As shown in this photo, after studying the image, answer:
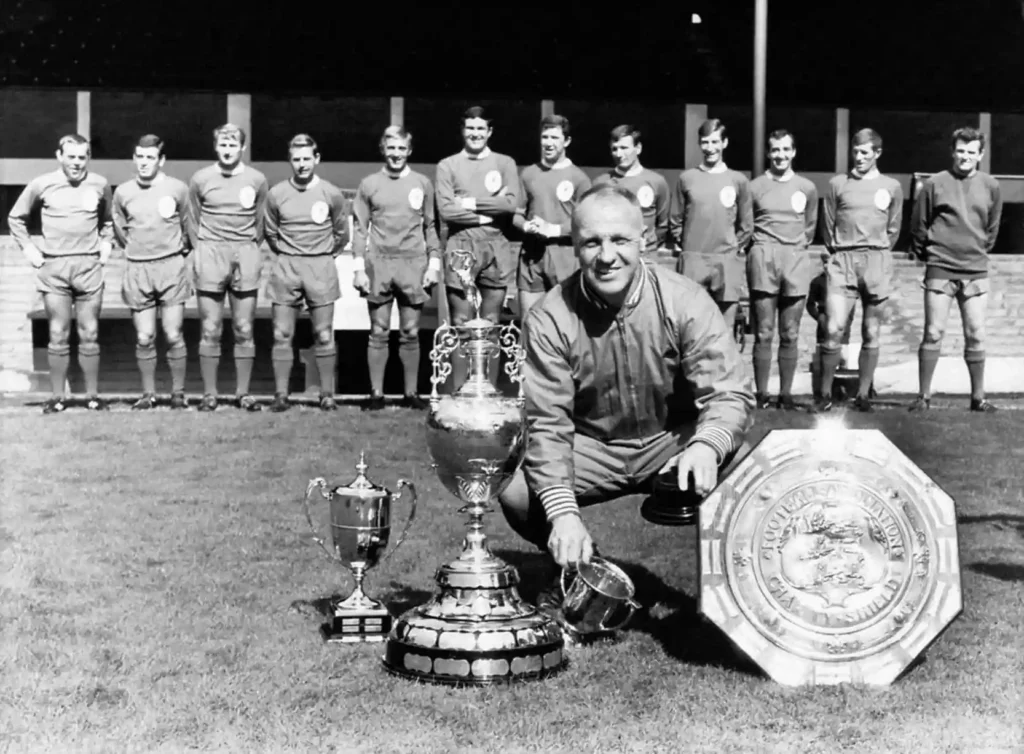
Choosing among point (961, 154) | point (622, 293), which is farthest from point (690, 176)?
point (622, 293)

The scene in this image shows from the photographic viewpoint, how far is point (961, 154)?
37.2 ft

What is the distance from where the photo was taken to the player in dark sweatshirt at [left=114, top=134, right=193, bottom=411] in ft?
37.2

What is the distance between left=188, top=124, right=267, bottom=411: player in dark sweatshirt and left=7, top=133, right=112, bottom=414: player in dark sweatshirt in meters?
0.72

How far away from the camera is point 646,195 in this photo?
11.4 m

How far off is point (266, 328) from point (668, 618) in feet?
34.0

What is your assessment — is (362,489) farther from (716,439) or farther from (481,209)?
(481,209)

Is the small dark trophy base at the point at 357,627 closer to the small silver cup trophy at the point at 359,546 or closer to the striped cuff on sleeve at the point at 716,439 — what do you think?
the small silver cup trophy at the point at 359,546

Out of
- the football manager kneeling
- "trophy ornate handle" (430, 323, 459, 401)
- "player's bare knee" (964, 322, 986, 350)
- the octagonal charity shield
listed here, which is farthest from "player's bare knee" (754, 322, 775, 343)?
the octagonal charity shield

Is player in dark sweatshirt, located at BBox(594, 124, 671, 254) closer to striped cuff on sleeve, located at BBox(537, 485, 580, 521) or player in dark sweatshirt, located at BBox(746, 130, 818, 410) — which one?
player in dark sweatshirt, located at BBox(746, 130, 818, 410)

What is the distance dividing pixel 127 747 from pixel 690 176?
8628 millimetres

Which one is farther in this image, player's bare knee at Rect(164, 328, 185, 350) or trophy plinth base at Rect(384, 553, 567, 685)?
player's bare knee at Rect(164, 328, 185, 350)

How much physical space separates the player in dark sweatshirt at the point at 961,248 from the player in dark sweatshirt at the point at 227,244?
16.3 feet

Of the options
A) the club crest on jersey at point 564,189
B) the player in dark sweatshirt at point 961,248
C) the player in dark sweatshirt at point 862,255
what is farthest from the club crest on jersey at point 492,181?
the player in dark sweatshirt at point 961,248

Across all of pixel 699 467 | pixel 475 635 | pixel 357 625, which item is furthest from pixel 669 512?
pixel 357 625
